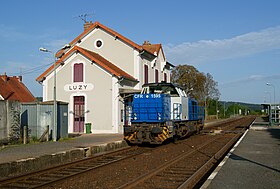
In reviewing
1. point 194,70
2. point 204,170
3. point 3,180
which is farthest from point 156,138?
point 194,70

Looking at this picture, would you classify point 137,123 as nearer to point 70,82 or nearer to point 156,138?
point 156,138

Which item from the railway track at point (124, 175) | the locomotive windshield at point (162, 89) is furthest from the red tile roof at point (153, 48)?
the railway track at point (124, 175)

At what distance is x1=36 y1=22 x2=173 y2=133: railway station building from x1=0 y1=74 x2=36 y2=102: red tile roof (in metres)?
15.1

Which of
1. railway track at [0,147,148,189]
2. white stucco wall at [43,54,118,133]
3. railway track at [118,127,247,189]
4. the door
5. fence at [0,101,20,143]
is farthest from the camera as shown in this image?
the door

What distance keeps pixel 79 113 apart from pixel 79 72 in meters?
3.66

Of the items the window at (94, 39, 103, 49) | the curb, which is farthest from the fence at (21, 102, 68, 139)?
the window at (94, 39, 103, 49)

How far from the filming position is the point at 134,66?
102 ft

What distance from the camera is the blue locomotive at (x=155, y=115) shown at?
18.2 meters

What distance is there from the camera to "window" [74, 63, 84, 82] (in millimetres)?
29297

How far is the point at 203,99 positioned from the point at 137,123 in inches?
1773

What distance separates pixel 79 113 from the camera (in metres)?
29.2

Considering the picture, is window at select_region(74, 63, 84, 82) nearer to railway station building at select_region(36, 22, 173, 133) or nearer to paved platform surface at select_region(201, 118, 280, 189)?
railway station building at select_region(36, 22, 173, 133)

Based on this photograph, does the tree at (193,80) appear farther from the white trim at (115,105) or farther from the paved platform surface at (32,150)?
the paved platform surface at (32,150)

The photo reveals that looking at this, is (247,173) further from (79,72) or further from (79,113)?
(79,72)
